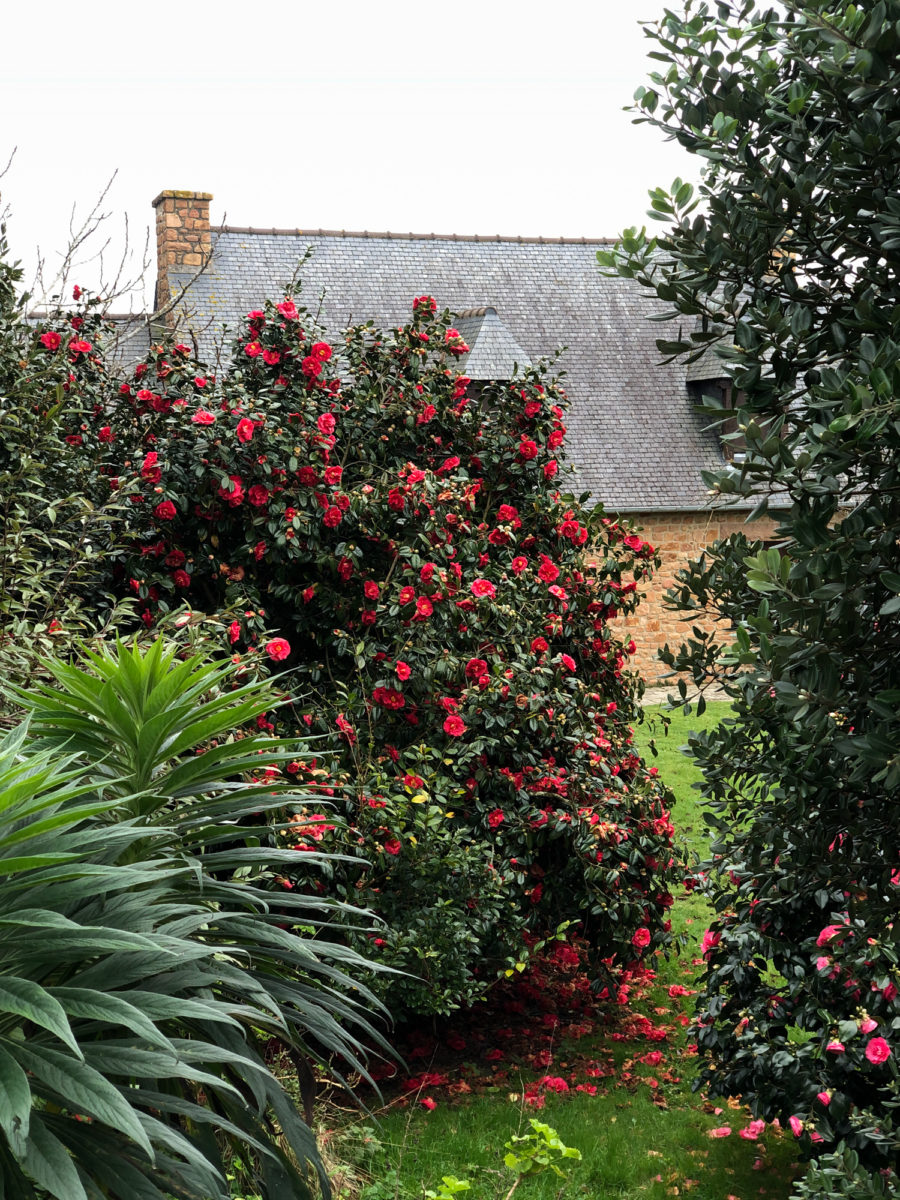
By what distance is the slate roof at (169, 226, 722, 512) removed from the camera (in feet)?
62.2

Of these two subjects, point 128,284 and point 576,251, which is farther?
point 576,251

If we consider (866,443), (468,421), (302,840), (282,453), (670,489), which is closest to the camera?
(866,443)

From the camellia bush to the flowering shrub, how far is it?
101 inches

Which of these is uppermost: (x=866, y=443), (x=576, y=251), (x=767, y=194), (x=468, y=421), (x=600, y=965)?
(x=576, y=251)

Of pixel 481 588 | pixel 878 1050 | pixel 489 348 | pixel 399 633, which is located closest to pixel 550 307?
pixel 489 348

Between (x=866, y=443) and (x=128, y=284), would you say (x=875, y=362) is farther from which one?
(x=128, y=284)

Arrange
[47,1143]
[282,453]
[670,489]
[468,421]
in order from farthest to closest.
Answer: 1. [670,489]
2. [468,421]
3. [282,453]
4. [47,1143]

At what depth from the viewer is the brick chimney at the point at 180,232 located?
61.1 ft

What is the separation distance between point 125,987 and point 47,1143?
1.56 ft

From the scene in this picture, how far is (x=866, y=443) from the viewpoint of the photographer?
2084 millimetres

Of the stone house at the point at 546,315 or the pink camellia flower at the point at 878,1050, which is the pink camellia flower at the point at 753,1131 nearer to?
the pink camellia flower at the point at 878,1050

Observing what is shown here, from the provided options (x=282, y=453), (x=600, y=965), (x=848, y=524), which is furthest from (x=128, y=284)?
(x=848, y=524)

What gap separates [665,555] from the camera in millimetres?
18734

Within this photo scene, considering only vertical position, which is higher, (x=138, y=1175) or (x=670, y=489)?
(x=670, y=489)
